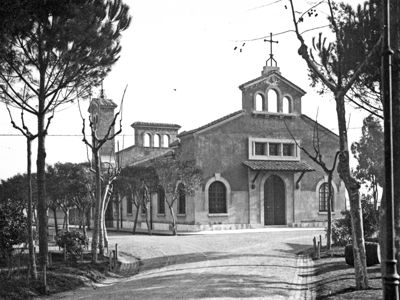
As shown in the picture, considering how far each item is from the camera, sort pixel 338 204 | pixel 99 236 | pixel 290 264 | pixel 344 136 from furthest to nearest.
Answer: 1. pixel 338 204
2. pixel 99 236
3. pixel 290 264
4. pixel 344 136

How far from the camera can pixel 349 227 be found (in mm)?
19469

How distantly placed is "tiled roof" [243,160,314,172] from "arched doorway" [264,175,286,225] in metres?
1.00

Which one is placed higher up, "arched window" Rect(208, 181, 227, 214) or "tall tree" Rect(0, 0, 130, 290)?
"tall tree" Rect(0, 0, 130, 290)

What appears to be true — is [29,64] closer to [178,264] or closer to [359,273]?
[178,264]

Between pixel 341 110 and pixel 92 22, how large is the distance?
6.49 m

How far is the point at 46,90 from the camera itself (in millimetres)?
13344

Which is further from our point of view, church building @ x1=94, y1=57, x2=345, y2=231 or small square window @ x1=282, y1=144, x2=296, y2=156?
small square window @ x1=282, y1=144, x2=296, y2=156

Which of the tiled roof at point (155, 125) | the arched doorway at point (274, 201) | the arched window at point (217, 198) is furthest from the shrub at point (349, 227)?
the tiled roof at point (155, 125)

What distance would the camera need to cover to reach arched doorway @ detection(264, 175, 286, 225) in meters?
33.4

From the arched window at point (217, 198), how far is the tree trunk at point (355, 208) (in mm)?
20800

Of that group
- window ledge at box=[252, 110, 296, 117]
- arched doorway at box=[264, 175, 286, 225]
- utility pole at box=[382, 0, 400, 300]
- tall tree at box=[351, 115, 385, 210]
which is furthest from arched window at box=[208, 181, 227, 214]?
utility pole at box=[382, 0, 400, 300]

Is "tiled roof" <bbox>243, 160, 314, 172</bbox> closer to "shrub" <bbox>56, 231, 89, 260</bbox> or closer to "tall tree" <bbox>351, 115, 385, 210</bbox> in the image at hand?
"tall tree" <bbox>351, 115, 385, 210</bbox>

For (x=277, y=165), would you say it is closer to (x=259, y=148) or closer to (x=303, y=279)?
(x=259, y=148)

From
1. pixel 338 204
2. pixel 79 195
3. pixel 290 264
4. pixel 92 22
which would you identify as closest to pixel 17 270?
pixel 92 22
